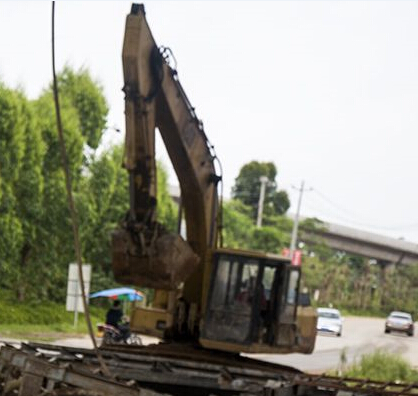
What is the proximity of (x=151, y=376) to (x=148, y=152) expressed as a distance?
2.94 meters

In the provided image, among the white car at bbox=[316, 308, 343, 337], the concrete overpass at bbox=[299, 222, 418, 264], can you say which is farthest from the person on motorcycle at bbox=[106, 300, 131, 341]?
the concrete overpass at bbox=[299, 222, 418, 264]

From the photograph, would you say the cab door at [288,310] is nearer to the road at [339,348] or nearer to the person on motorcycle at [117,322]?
the road at [339,348]

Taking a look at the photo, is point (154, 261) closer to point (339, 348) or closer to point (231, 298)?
point (231, 298)

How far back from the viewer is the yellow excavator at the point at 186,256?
1538 cm

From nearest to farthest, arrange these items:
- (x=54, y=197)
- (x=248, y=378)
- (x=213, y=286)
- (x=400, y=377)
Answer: (x=248, y=378) < (x=213, y=286) < (x=400, y=377) < (x=54, y=197)

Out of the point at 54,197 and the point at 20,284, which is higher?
the point at 54,197

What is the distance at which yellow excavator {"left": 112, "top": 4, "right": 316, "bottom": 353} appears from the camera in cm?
1538

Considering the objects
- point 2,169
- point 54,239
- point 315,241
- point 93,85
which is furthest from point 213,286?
point 315,241

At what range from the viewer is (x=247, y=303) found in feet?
55.4

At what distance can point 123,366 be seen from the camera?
50.0ft

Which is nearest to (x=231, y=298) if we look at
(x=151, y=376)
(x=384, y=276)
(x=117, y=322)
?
(x=151, y=376)

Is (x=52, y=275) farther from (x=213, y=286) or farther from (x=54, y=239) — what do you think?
(x=213, y=286)

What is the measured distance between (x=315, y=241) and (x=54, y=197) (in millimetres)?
65311

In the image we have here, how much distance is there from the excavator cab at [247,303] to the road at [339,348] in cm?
1242
